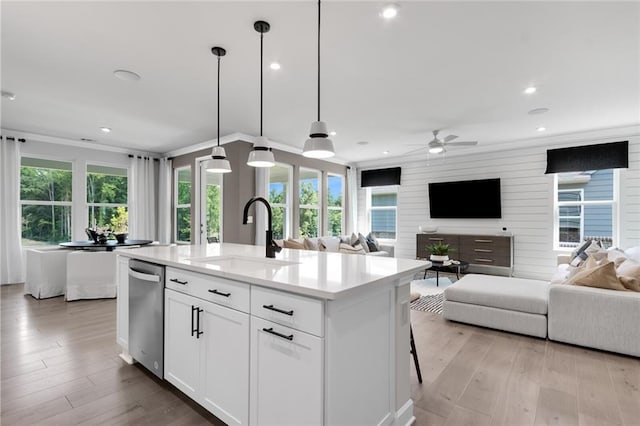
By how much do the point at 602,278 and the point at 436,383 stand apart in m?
2.00

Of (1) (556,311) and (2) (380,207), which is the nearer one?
(1) (556,311)

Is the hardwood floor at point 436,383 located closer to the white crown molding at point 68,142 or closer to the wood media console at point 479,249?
the wood media console at point 479,249

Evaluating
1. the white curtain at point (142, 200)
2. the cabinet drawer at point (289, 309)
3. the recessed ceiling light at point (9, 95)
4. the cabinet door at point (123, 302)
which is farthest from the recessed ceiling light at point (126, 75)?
the white curtain at point (142, 200)

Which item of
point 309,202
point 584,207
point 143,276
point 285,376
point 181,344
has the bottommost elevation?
point 181,344

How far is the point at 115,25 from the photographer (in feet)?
8.10

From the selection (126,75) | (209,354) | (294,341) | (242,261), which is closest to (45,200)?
(126,75)

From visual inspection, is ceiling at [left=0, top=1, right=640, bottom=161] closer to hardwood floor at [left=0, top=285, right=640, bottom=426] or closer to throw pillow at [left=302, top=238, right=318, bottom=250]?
throw pillow at [left=302, top=238, right=318, bottom=250]

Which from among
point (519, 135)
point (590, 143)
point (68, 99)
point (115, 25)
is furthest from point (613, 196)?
point (68, 99)

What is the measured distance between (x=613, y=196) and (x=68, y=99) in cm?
845

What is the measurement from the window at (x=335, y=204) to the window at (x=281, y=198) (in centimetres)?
150

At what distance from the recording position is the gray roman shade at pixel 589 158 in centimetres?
521

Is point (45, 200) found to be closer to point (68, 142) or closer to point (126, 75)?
point (68, 142)

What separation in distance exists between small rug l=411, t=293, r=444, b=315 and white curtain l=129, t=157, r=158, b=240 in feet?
19.4

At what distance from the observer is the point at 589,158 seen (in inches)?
215
